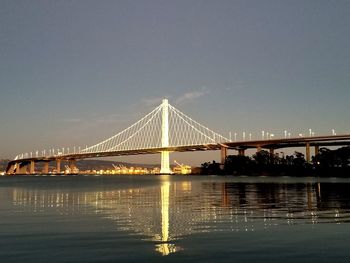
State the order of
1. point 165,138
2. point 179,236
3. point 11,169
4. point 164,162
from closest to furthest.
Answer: point 179,236 < point 164,162 < point 165,138 < point 11,169

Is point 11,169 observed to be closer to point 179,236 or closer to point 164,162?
point 164,162

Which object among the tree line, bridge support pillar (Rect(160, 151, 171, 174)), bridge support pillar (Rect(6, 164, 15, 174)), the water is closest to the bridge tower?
bridge support pillar (Rect(160, 151, 171, 174))

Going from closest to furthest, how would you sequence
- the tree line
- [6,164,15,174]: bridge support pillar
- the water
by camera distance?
the water, the tree line, [6,164,15,174]: bridge support pillar

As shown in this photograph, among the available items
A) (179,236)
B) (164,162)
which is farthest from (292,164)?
(179,236)

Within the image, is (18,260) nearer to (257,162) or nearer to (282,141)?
(282,141)

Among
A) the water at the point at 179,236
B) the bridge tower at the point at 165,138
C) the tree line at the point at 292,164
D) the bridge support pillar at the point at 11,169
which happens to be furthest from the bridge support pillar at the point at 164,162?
the water at the point at 179,236

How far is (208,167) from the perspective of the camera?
509 ft

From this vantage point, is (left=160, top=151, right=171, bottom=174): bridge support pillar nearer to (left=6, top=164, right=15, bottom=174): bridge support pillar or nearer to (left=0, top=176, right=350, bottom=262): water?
(left=6, top=164, right=15, bottom=174): bridge support pillar

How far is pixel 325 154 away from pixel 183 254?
343 ft

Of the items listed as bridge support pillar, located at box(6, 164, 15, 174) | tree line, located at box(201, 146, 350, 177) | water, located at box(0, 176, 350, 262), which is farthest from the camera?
bridge support pillar, located at box(6, 164, 15, 174)

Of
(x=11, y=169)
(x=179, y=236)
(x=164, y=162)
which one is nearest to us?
(x=179, y=236)

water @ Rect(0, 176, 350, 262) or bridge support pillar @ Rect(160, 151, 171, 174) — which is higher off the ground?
bridge support pillar @ Rect(160, 151, 171, 174)

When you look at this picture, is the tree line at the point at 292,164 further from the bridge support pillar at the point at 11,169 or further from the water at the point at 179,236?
the water at the point at 179,236

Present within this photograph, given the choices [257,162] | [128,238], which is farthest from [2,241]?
[257,162]
